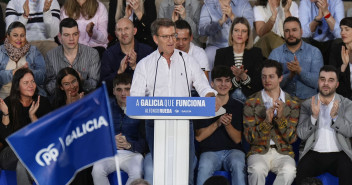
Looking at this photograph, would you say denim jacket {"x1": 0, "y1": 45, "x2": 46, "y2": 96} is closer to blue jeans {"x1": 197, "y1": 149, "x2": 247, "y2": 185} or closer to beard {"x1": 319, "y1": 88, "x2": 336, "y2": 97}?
blue jeans {"x1": 197, "y1": 149, "x2": 247, "y2": 185}

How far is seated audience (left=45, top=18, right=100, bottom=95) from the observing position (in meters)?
7.95

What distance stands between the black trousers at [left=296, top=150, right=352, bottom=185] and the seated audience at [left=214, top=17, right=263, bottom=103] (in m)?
1.14

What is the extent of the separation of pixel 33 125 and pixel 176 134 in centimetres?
118

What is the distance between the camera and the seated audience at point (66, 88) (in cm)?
746

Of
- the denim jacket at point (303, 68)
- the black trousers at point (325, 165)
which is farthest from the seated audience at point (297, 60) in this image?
the black trousers at point (325, 165)

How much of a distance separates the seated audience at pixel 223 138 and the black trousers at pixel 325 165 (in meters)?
0.53

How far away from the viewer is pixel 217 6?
8.74 m

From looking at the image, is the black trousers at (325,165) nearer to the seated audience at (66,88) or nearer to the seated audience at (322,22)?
the seated audience at (322,22)

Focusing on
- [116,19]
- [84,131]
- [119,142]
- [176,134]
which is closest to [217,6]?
[116,19]

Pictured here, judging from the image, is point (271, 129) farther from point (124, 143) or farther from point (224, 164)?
point (124, 143)

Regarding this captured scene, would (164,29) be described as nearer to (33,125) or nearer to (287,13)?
(33,125)

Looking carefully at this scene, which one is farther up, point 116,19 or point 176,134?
point 116,19

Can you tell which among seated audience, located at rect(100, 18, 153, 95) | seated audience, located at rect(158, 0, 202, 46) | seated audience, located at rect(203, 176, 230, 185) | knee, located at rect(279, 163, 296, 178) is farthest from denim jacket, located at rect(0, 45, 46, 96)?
seated audience, located at rect(203, 176, 230, 185)

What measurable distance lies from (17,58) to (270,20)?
2.82 meters
